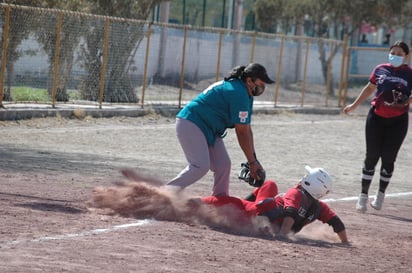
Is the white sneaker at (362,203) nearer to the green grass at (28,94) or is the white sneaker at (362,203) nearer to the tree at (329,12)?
the green grass at (28,94)

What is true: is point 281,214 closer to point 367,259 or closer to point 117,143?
point 367,259

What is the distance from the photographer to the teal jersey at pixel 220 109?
343 inches

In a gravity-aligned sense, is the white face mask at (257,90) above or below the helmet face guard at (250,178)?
above

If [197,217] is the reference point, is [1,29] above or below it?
above

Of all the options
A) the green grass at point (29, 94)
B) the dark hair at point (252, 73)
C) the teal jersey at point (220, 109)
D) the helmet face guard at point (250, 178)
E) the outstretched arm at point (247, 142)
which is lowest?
the green grass at point (29, 94)

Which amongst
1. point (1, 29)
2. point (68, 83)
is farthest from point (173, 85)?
point (1, 29)

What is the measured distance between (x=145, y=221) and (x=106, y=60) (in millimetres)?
14178

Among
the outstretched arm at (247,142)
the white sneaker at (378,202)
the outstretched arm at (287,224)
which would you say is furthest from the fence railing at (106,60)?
the outstretched arm at (287,224)

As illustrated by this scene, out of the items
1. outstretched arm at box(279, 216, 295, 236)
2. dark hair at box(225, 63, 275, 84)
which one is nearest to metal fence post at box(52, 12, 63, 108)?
dark hair at box(225, 63, 275, 84)

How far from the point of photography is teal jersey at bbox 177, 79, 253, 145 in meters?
8.72

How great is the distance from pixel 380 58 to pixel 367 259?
4068cm

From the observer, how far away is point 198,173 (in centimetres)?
895

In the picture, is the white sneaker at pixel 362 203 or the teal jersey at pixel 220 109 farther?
the white sneaker at pixel 362 203

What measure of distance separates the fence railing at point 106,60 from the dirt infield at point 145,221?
2.15 metres
